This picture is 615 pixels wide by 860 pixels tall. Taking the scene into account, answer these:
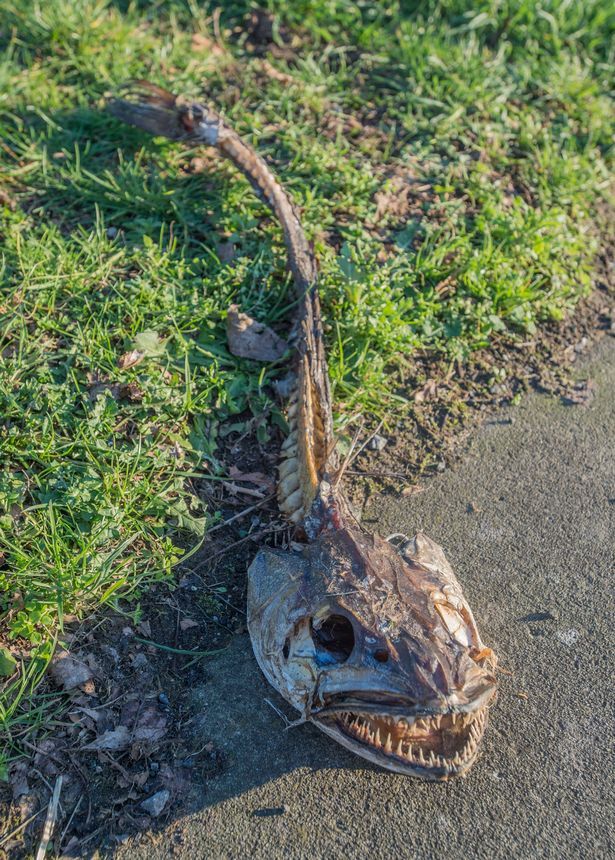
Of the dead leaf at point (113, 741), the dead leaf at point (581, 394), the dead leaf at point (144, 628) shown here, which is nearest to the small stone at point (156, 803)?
the dead leaf at point (113, 741)

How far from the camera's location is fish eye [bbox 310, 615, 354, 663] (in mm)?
2967

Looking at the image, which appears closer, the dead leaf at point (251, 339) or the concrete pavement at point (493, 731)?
the concrete pavement at point (493, 731)

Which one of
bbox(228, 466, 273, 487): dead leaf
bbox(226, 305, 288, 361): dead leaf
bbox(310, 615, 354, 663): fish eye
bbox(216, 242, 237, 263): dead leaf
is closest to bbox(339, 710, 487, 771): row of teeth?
bbox(310, 615, 354, 663): fish eye

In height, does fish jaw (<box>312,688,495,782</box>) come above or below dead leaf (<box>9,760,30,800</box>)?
above

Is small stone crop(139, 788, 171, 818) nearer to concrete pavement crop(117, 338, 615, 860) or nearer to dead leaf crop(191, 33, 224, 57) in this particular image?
concrete pavement crop(117, 338, 615, 860)

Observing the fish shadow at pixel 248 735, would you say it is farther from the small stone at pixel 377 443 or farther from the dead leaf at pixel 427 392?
the dead leaf at pixel 427 392

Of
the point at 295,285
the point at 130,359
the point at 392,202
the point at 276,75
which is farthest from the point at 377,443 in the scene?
the point at 276,75

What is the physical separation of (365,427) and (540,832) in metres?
2.07

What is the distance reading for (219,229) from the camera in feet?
16.2

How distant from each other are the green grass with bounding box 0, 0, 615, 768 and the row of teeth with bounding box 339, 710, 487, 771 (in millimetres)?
1199

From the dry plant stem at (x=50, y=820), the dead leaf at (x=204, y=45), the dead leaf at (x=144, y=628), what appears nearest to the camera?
the dry plant stem at (x=50, y=820)

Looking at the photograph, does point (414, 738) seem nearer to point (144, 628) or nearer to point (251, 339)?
point (144, 628)

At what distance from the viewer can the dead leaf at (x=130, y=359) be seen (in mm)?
4152

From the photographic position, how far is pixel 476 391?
4.51 meters
